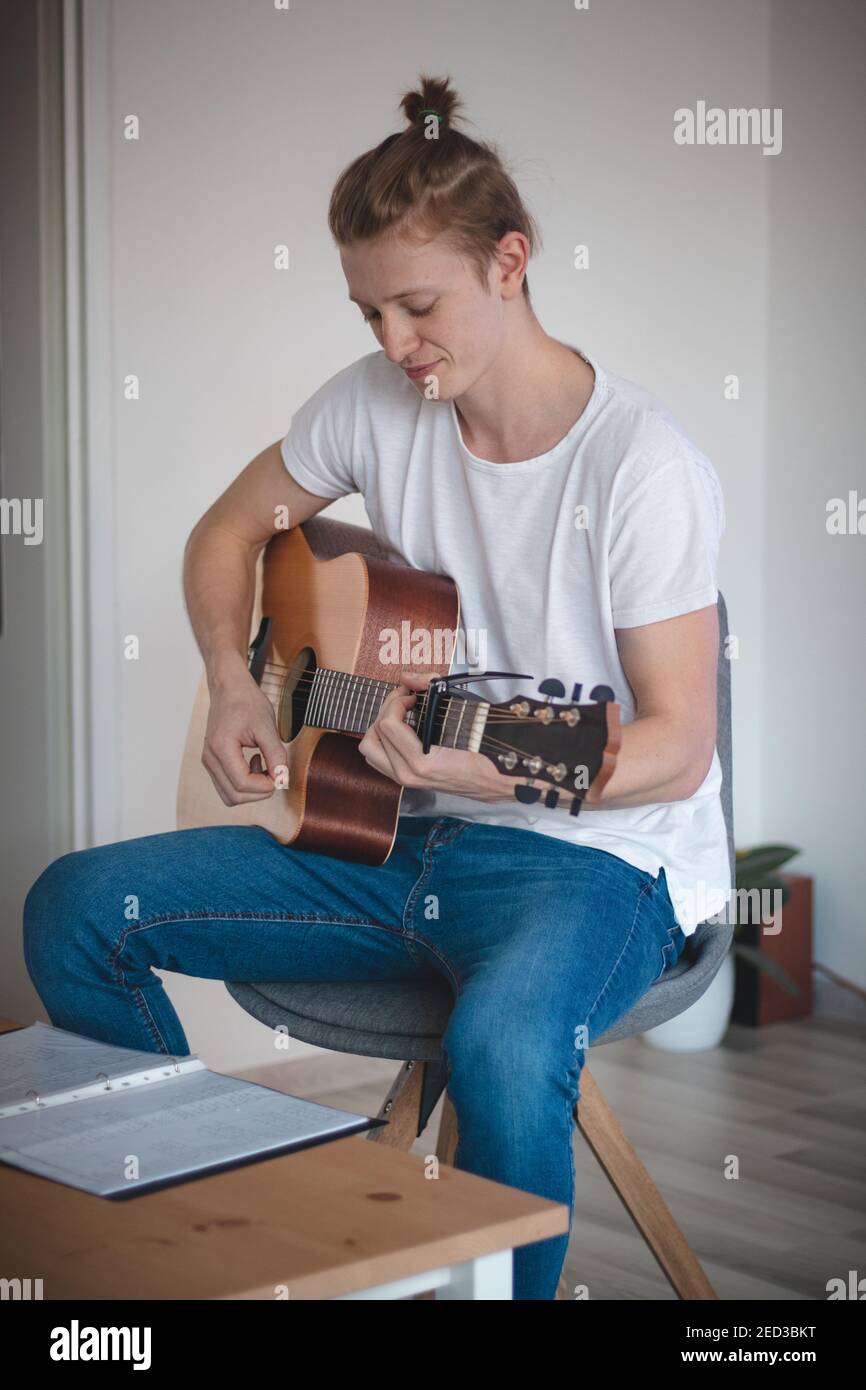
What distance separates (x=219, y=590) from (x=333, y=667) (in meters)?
0.23

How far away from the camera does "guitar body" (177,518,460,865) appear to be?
1484mm

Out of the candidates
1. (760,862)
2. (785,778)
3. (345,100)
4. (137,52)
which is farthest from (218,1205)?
(785,778)

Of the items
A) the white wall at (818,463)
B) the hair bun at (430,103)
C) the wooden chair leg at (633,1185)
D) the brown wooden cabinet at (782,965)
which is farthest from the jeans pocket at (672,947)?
the white wall at (818,463)

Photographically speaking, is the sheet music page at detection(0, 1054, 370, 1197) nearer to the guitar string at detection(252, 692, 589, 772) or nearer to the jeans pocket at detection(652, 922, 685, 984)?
the guitar string at detection(252, 692, 589, 772)

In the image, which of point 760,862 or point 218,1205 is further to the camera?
point 760,862

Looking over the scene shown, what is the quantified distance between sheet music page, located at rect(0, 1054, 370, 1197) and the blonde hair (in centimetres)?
84

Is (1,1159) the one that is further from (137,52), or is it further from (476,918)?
(137,52)

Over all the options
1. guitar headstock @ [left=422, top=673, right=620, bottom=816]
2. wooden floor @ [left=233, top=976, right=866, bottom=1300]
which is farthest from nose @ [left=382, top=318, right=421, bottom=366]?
wooden floor @ [left=233, top=976, right=866, bottom=1300]

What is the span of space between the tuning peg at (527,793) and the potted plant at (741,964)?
1.54m

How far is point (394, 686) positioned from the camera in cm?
151

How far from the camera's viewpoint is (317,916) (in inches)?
56.3

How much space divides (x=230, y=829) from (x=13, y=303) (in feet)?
3.58

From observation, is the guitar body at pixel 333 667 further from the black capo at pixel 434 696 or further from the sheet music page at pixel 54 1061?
the sheet music page at pixel 54 1061

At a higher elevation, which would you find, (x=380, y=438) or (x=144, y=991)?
(x=380, y=438)
